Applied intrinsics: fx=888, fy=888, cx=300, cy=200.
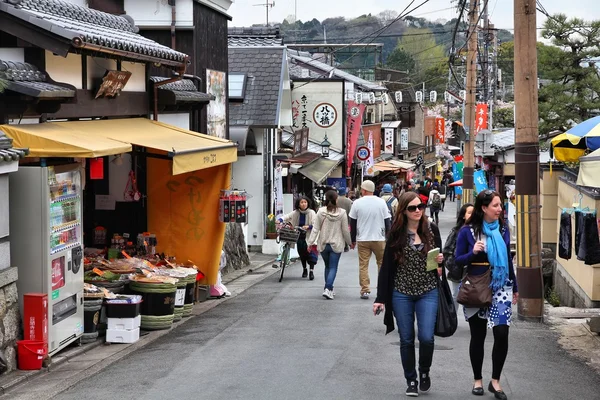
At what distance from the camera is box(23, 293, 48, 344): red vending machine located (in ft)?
A: 30.7

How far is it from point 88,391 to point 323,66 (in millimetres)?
45596

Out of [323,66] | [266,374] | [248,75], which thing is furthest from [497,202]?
[323,66]

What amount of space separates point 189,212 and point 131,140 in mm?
3382

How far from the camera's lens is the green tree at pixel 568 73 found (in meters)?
35.4

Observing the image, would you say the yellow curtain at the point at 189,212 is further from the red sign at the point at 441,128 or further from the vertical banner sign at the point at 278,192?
the red sign at the point at 441,128

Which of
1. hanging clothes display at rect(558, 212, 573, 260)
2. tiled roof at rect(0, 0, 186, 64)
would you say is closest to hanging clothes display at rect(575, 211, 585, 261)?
hanging clothes display at rect(558, 212, 573, 260)

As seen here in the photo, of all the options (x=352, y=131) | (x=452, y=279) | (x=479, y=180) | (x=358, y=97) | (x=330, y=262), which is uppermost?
(x=358, y=97)

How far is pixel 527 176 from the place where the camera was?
12.7 m

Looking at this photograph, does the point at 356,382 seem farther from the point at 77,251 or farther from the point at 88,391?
the point at 77,251

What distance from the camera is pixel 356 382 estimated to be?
329 inches

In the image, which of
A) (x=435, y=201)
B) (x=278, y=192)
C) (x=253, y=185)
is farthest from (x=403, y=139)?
(x=253, y=185)

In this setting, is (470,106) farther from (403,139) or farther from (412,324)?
(403,139)

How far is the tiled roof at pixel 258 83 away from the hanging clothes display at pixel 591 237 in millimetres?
17429

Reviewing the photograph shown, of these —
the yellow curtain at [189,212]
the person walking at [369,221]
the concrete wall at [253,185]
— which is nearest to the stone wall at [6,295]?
the yellow curtain at [189,212]
